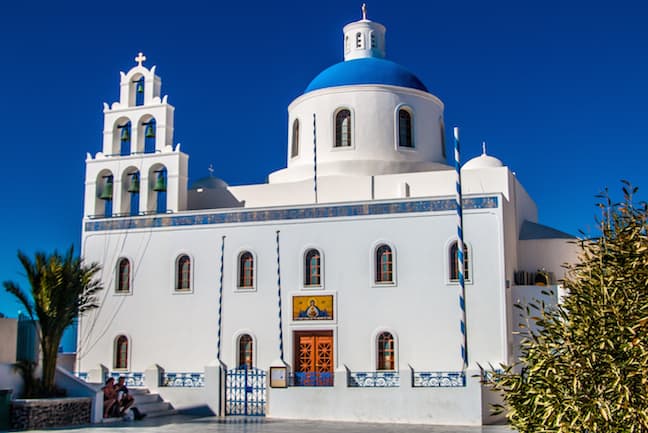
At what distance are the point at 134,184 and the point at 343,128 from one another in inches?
228

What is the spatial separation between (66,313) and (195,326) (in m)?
4.45

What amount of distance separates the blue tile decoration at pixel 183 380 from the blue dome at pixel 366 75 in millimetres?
8755

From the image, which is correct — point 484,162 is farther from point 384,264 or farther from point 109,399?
point 109,399

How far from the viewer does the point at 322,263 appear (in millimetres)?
18938

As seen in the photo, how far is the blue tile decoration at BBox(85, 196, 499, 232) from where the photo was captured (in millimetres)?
18197

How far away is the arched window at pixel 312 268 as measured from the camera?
62.4ft

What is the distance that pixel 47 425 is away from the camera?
1495 centimetres

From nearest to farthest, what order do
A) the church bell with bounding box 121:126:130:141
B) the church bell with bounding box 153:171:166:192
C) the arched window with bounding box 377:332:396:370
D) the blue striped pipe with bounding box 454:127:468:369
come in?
the blue striped pipe with bounding box 454:127:468:369
the arched window with bounding box 377:332:396:370
the church bell with bounding box 153:171:166:192
the church bell with bounding box 121:126:130:141

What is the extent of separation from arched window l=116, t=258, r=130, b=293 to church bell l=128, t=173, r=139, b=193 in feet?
6.16

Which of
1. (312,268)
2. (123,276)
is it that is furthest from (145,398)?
(312,268)

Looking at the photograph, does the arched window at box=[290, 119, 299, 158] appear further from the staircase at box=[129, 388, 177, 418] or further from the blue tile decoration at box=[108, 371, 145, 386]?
the staircase at box=[129, 388, 177, 418]

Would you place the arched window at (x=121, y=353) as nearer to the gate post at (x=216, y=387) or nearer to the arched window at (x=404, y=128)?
the gate post at (x=216, y=387)

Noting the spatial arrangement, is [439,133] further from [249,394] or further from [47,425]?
[47,425]

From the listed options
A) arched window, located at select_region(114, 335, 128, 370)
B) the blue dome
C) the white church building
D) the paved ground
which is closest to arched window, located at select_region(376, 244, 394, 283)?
the white church building
